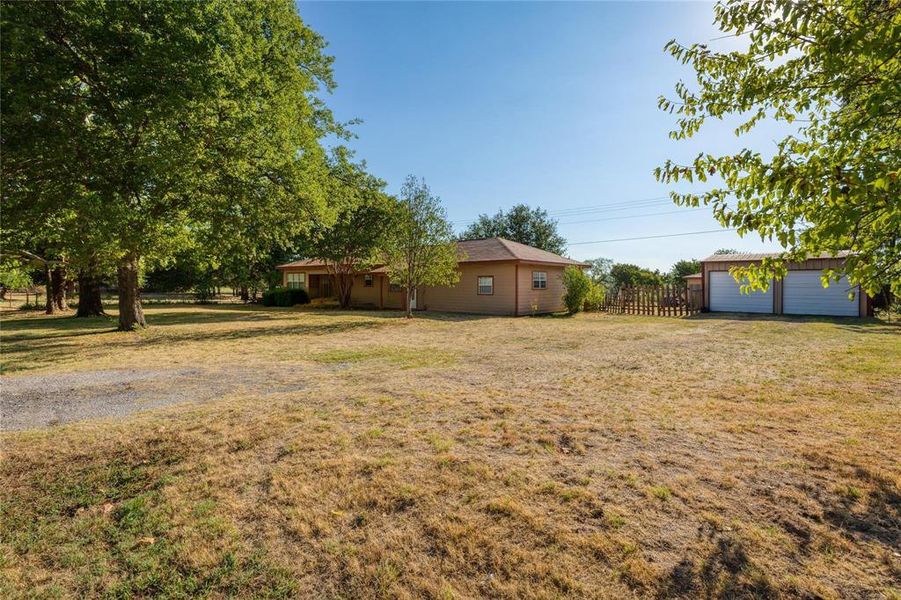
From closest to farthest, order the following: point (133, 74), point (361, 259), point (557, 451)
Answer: point (557, 451) < point (133, 74) < point (361, 259)

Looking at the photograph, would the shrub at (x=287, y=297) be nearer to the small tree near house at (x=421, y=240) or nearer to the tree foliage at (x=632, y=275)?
the small tree near house at (x=421, y=240)

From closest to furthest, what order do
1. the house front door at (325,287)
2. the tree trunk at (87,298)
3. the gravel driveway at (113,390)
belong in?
1. the gravel driveway at (113,390)
2. the tree trunk at (87,298)
3. the house front door at (325,287)

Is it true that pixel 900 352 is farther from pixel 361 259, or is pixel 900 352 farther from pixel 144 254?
pixel 361 259

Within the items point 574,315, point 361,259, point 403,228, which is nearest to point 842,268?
point 403,228

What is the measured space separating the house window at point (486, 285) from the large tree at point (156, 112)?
476 inches

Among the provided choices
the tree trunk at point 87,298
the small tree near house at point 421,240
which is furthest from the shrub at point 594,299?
the tree trunk at point 87,298

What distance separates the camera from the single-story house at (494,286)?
22.1m

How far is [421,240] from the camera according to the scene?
1931 centimetres

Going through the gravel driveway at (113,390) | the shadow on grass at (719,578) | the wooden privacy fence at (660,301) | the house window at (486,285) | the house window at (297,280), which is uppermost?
the house window at (297,280)

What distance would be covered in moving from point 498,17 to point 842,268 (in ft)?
30.3

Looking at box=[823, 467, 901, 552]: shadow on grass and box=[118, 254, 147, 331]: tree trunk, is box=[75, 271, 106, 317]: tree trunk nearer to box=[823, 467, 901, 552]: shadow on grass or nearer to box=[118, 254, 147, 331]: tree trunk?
box=[118, 254, 147, 331]: tree trunk

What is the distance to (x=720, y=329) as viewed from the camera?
47.0ft

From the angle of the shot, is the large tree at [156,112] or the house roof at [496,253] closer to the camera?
the large tree at [156,112]

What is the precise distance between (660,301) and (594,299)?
10.5 feet
